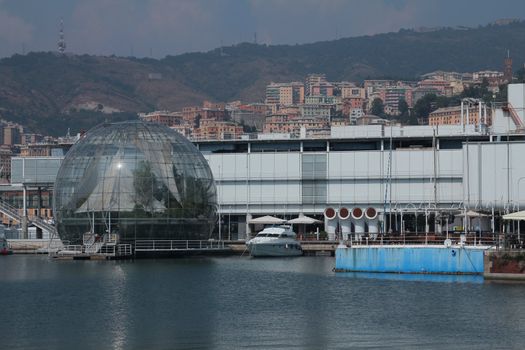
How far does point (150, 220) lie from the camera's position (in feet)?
326

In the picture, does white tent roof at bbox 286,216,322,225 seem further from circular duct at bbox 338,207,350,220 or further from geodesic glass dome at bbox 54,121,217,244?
geodesic glass dome at bbox 54,121,217,244

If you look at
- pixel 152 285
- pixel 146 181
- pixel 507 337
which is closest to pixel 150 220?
pixel 146 181

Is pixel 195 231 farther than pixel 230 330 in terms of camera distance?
Yes

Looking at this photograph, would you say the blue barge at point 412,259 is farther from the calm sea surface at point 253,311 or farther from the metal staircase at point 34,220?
the metal staircase at point 34,220

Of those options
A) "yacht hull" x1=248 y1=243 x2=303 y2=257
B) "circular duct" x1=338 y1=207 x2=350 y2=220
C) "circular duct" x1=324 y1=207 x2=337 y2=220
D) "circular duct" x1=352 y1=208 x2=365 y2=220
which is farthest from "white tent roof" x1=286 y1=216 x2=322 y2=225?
"yacht hull" x1=248 y1=243 x2=303 y2=257

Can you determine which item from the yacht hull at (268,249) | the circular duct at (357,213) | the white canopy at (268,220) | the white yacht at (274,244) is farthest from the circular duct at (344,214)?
the white canopy at (268,220)

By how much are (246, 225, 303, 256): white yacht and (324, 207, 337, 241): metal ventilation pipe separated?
878 cm

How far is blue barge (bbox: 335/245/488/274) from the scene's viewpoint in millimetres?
71812

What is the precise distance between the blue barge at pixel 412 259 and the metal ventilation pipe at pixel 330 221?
39988 mm

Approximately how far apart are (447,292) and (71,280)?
24067mm

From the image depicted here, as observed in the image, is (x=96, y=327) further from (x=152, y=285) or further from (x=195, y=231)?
(x=195, y=231)

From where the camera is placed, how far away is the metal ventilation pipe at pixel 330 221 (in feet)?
392

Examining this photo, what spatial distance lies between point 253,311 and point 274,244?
2021 inches

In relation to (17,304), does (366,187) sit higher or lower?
higher
